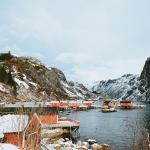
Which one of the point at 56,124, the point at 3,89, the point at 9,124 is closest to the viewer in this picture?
the point at 9,124

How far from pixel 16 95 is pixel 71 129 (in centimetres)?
8952

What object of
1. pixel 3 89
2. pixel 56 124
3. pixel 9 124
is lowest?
pixel 56 124

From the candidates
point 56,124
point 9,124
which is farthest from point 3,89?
point 9,124

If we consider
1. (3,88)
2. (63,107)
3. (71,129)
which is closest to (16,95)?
(3,88)

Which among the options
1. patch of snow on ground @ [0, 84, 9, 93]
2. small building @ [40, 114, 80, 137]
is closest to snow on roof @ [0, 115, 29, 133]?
small building @ [40, 114, 80, 137]

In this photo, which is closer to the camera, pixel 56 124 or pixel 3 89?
pixel 56 124

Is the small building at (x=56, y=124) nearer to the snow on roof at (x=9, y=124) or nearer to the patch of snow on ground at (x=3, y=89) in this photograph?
the snow on roof at (x=9, y=124)

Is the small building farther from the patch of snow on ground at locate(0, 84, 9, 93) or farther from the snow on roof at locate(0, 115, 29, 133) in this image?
the patch of snow on ground at locate(0, 84, 9, 93)

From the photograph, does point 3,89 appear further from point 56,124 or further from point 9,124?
point 9,124

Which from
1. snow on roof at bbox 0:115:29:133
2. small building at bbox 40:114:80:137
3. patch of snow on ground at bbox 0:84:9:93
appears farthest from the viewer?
patch of snow on ground at bbox 0:84:9:93

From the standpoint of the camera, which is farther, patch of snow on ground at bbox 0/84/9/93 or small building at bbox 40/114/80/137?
patch of snow on ground at bbox 0/84/9/93

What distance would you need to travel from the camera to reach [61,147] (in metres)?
61.4

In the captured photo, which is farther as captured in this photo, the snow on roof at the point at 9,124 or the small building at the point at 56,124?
the small building at the point at 56,124

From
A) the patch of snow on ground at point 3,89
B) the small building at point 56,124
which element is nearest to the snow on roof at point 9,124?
the small building at point 56,124
